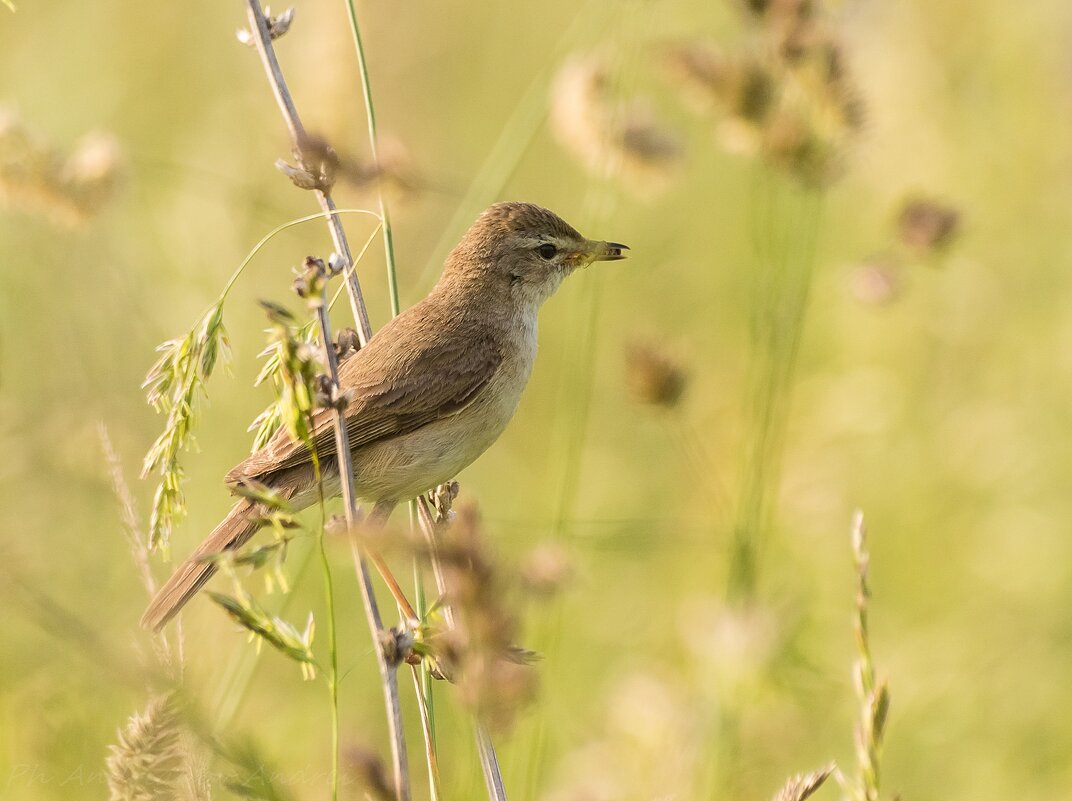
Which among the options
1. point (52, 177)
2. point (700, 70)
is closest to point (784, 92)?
point (700, 70)

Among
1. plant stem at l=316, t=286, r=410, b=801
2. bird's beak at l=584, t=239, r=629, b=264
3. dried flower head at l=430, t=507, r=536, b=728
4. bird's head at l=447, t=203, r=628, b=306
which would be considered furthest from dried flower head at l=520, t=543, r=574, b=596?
bird's head at l=447, t=203, r=628, b=306

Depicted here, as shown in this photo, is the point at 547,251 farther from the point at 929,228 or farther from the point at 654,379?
the point at 929,228

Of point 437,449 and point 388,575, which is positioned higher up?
point 437,449

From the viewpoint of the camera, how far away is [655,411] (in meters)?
3.48

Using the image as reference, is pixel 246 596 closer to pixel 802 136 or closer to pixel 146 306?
pixel 802 136

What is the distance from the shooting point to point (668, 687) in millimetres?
3498

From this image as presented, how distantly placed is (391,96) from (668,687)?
15.0ft

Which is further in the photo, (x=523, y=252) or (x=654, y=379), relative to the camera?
(x=523, y=252)

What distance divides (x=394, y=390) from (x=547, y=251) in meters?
0.89

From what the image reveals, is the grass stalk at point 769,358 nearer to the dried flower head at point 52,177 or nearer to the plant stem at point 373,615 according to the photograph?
the plant stem at point 373,615

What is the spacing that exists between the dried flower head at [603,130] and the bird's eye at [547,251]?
12.6 inches

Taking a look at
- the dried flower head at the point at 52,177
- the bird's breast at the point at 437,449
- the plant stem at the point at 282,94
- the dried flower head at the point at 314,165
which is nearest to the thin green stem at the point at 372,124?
the plant stem at the point at 282,94

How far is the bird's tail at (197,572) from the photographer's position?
302cm

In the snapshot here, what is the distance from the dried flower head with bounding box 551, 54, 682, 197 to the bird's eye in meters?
0.32
